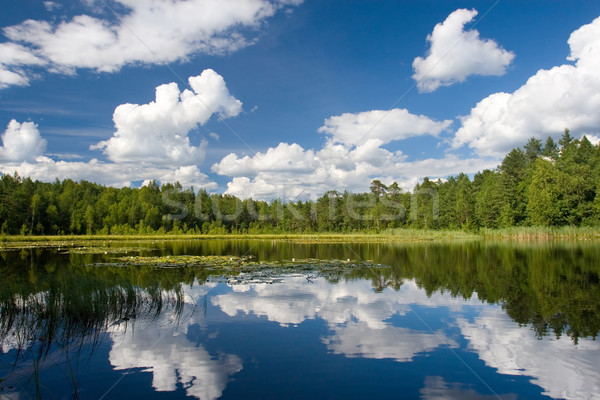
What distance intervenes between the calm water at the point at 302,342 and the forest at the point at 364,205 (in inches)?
2068

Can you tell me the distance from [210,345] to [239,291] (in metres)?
6.02

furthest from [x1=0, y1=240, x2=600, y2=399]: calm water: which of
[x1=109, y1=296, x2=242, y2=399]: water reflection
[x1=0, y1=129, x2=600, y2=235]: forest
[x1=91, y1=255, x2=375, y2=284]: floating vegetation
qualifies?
[x1=0, y1=129, x2=600, y2=235]: forest

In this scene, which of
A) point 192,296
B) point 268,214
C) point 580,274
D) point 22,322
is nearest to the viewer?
point 22,322

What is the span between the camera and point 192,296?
13.2 m

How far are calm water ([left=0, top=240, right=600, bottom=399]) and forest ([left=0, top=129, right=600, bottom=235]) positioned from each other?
5251cm

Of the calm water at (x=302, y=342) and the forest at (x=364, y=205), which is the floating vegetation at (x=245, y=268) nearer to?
the calm water at (x=302, y=342)

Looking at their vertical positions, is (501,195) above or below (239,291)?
above

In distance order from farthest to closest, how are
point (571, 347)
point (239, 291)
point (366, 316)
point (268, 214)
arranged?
point (268, 214) → point (239, 291) → point (366, 316) → point (571, 347)

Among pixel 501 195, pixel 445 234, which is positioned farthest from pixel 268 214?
pixel 501 195

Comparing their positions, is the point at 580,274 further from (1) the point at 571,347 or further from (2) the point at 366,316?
(2) the point at 366,316

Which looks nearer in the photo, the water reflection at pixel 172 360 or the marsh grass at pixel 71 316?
the water reflection at pixel 172 360

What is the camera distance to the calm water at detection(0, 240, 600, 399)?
20.4ft

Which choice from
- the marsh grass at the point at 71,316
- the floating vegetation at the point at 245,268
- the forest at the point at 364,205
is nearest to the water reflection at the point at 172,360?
the marsh grass at the point at 71,316

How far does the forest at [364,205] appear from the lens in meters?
58.0
